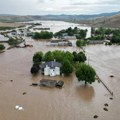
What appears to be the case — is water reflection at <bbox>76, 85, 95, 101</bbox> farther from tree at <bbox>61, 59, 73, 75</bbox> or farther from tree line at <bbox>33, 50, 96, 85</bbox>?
tree at <bbox>61, 59, 73, 75</bbox>

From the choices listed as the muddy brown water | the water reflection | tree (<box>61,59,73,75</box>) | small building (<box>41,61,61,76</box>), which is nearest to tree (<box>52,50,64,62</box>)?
small building (<box>41,61,61,76</box>)

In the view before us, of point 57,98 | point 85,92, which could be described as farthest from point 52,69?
point 57,98

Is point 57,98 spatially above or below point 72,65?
below

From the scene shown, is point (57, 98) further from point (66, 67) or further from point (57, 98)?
point (66, 67)

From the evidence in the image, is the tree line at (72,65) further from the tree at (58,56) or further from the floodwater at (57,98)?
the floodwater at (57,98)

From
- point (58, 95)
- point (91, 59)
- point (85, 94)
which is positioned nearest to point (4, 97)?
point (58, 95)

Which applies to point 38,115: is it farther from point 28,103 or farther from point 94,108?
point 94,108

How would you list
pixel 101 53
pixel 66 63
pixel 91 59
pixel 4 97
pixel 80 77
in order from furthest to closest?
1. pixel 101 53
2. pixel 91 59
3. pixel 66 63
4. pixel 80 77
5. pixel 4 97

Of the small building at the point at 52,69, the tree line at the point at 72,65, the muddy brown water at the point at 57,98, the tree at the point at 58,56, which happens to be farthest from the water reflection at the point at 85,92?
the tree at the point at 58,56
